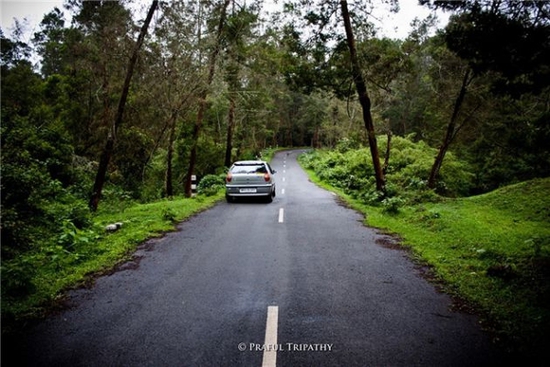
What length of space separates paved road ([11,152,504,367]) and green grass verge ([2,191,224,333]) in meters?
0.37

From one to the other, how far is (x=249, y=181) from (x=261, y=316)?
383 inches

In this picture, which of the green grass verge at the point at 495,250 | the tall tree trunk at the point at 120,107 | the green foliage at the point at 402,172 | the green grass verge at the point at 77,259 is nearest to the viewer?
the green grass verge at the point at 495,250

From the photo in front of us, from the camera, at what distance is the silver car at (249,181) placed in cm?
1354

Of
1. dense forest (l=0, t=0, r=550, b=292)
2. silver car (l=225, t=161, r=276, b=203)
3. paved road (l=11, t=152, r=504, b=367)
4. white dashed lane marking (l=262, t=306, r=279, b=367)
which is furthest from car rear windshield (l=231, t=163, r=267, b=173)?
white dashed lane marking (l=262, t=306, r=279, b=367)

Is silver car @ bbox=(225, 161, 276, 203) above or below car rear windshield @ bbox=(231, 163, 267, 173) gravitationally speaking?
below

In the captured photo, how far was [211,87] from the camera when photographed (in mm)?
16016

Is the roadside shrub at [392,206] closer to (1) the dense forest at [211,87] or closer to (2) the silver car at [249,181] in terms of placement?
(1) the dense forest at [211,87]

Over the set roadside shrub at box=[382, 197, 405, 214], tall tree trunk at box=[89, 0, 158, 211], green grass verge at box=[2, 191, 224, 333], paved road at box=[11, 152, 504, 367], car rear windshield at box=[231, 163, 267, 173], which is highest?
tall tree trunk at box=[89, 0, 158, 211]

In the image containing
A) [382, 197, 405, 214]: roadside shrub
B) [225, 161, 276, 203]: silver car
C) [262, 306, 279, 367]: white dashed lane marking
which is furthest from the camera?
[225, 161, 276, 203]: silver car

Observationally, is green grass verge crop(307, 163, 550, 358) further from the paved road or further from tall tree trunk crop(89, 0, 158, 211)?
tall tree trunk crop(89, 0, 158, 211)

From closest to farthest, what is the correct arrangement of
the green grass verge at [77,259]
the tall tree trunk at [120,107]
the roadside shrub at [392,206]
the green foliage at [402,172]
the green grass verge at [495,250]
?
the green grass verge at [495,250]
the green grass verge at [77,259]
the roadside shrub at [392,206]
the tall tree trunk at [120,107]
the green foliage at [402,172]

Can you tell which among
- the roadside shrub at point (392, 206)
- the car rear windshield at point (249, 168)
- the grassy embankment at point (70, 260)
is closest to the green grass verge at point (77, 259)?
the grassy embankment at point (70, 260)

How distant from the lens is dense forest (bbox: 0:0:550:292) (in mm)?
5020

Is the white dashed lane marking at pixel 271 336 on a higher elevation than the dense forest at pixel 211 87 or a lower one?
lower
